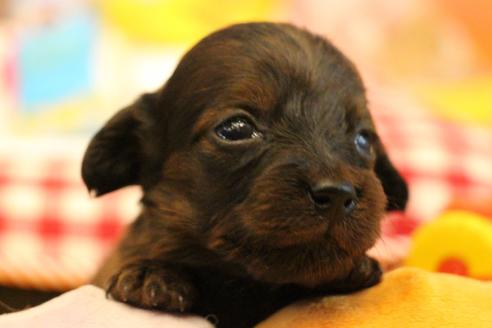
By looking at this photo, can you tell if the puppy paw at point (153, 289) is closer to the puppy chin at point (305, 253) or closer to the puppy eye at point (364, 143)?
the puppy chin at point (305, 253)

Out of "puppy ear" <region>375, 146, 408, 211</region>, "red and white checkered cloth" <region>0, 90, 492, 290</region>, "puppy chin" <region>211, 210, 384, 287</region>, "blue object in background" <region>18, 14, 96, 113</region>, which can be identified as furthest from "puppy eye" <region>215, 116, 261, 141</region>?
"blue object in background" <region>18, 14, 96, 113</region>

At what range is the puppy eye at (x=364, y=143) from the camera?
5.03 ft

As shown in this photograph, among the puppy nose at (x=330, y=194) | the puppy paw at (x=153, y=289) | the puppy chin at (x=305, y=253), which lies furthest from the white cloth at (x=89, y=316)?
the puppy nose at (x=330, y=194)

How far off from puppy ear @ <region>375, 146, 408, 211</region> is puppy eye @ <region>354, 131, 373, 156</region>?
22cm

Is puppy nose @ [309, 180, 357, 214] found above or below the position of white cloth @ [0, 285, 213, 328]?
above

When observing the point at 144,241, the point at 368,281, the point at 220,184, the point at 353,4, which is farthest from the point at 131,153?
the point at 353,4

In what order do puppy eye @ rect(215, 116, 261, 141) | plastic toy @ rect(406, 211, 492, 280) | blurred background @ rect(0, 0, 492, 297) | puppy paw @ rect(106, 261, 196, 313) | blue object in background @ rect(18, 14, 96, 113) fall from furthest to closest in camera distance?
blue object in background @ rect(18, 14, 96, 113), blurred background @ rect(0, 0, 492, 297), plastic toy @ rect(406, 211, 492, 280), puppy eye @ rect(215, 116, 261, 141), puppy paw @ rect(106, 261, 196, 313)

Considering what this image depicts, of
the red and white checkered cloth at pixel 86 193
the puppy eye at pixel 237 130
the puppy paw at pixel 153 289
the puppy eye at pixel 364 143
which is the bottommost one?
the red and white checkered cloth at pixel 86 193

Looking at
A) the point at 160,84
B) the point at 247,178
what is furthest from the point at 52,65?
the point at 247,178

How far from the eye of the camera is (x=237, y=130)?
145cm

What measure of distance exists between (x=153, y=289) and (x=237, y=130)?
36 centimetres

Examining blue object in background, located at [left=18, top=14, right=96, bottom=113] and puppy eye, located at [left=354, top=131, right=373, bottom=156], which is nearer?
puppy eye, located at [left=354, top=131, right=373, bottom=156]

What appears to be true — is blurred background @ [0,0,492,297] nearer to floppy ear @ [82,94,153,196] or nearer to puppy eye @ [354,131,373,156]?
puppy eye @ [354,131,373,156]

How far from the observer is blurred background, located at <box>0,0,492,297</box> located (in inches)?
93.2
